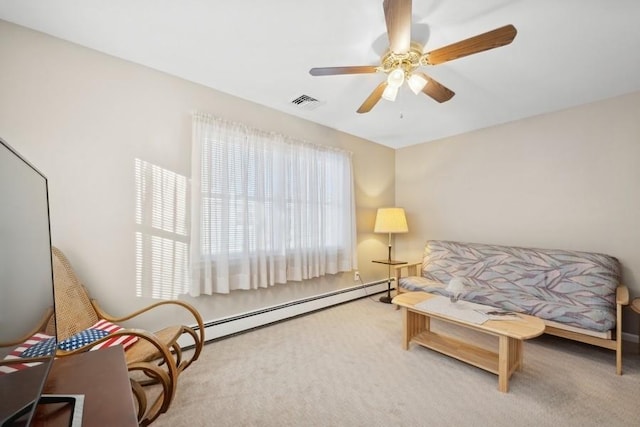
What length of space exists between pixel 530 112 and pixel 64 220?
455cm


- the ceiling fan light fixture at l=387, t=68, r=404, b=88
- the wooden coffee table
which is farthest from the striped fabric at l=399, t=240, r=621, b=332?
the ceiling fan light fixture at l=387, t=68, r=404, b=88

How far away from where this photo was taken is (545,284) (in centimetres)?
253

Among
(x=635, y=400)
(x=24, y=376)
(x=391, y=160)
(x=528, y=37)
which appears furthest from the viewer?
(x=391, y=160)

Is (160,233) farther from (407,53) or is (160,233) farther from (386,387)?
(407,53)

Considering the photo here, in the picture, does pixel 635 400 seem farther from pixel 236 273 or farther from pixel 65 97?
pixel 65 97

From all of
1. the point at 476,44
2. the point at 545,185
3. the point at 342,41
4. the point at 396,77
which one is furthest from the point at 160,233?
the point at 545,185

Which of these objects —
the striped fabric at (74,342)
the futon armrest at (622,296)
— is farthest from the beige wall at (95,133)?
the futon armrest at (622,296)

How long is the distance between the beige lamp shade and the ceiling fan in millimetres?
1798

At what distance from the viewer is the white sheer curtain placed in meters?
2.35

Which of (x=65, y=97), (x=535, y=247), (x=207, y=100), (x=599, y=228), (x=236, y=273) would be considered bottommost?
(x=236, y=273)

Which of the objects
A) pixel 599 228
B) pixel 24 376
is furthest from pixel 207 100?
pixel 599 228

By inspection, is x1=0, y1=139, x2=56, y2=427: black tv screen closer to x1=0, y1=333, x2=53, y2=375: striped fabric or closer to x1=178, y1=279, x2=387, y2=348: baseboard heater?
x1=0, y1=333, x2=53, y2=375: striped fabric

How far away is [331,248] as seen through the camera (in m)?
3.34

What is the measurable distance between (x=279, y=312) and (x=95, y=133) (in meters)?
2.33
